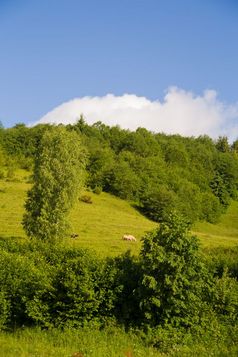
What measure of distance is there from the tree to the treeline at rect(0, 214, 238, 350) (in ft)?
88.4

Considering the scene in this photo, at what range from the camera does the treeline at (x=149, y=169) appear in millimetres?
118938

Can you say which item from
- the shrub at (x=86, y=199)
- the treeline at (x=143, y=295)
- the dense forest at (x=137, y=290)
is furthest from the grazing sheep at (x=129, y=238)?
the treeline at (x=143, y=295)

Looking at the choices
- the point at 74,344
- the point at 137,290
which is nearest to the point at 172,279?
the point at 137,290

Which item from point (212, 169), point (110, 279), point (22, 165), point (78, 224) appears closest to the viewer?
point (110, 279)

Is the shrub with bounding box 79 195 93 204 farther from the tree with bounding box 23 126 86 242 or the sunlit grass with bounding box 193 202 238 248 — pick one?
the tree with bounding box 23 126 86 242

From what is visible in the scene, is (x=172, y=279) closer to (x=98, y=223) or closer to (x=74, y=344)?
(x=74, y=344)

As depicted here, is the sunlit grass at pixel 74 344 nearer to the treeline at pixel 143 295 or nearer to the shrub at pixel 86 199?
the treeline at pixel 143 295

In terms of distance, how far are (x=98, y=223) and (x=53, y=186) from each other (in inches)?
1142

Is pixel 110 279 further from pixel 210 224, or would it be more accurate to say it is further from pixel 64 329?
pixel 210 224

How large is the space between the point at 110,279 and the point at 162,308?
277cm

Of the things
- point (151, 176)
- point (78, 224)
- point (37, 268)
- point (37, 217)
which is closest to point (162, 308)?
point (37, 268)

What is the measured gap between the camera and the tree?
49.5 m

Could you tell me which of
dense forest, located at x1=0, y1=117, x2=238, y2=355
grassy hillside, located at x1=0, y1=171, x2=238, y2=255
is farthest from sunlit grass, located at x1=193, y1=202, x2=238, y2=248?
dense forest, located at x1=0, y1=117, x2=238, y2=355

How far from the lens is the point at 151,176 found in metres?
137
